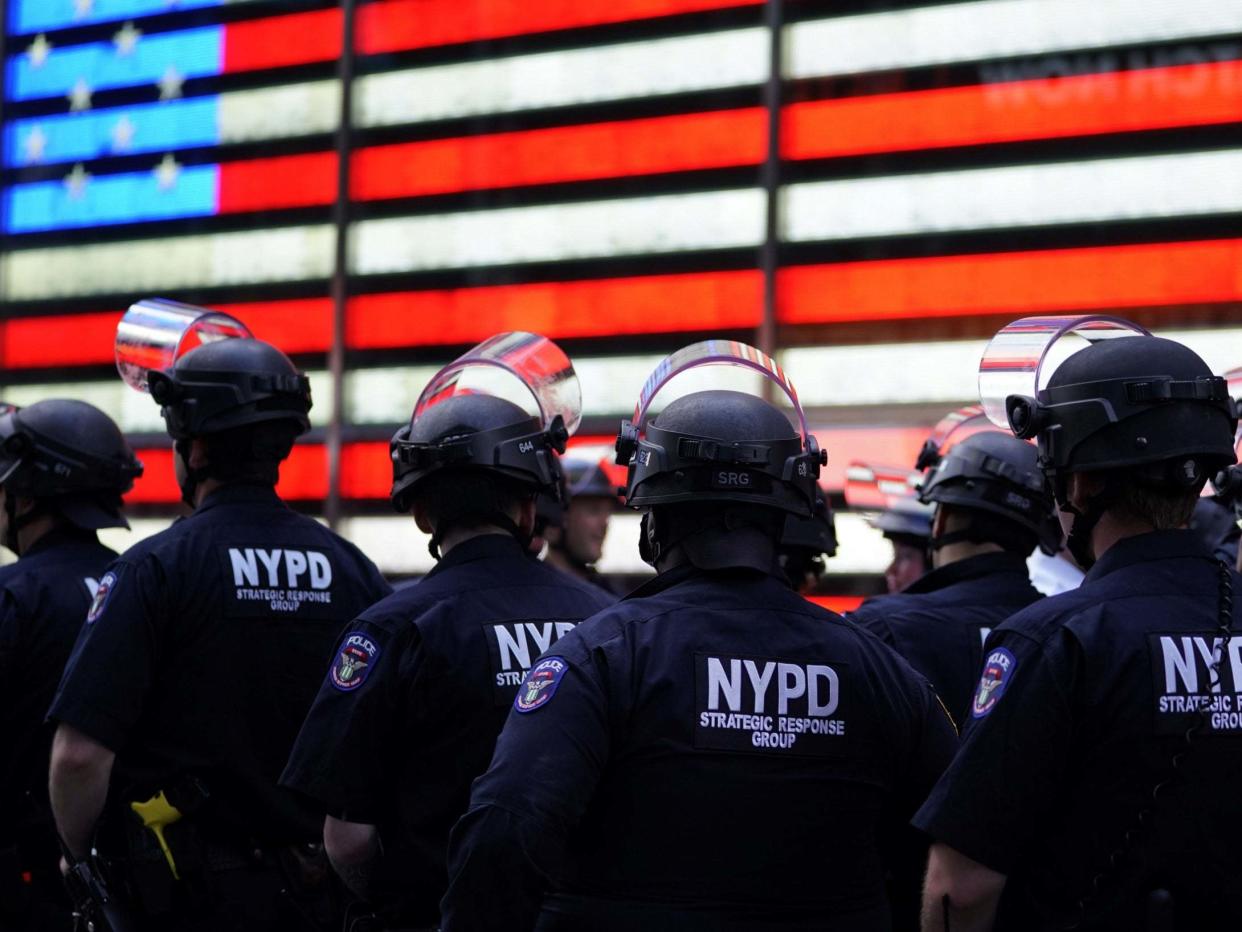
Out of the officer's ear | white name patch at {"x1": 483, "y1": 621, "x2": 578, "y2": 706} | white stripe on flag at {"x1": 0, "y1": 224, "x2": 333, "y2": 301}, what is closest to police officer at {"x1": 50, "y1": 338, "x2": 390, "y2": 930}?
the officer's ear

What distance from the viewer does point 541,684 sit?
244 cm

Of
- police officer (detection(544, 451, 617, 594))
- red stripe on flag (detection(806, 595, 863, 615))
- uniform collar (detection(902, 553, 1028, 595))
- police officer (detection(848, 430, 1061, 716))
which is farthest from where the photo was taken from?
red stripe on flag (detection(806, 595, 863, 615))

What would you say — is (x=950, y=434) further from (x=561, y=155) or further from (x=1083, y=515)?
(x=561, y=155)

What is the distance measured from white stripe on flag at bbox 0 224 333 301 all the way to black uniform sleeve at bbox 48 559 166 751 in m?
5.72

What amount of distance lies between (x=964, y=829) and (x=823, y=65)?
5862 millimetres

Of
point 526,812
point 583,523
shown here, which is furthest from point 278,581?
point 583,523

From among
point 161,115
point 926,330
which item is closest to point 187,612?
point 926,330

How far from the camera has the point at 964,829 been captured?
2387 millimetres

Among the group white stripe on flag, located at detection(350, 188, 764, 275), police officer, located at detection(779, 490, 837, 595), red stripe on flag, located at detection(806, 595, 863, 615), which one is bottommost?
police officer, located at detection(779, 490, 837, 595)

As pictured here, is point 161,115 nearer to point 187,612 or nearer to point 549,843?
point 187,612

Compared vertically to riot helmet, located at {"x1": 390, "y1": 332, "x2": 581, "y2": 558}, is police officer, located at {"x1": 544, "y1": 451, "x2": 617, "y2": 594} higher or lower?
higher

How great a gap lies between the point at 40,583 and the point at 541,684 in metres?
2.49

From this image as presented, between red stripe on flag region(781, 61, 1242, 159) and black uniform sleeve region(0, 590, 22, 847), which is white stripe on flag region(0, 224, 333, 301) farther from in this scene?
black uniform sleeve region(0, 590, 22, 847)

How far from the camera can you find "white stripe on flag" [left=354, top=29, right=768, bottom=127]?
26.2 ft
